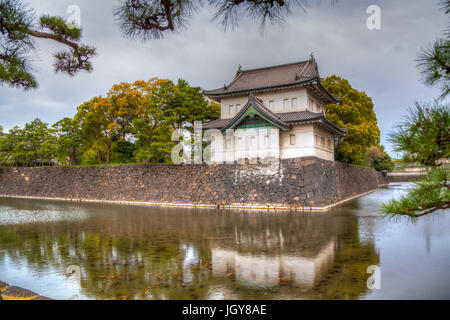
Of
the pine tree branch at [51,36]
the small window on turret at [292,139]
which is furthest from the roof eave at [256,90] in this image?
the pine tree branch at [51,36]

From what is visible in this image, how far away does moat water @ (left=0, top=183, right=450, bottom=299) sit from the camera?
3.95 meters

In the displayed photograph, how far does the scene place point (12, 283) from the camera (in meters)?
4.34

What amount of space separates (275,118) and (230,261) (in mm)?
10555

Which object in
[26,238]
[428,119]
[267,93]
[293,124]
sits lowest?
[26,238]

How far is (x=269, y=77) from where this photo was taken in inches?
728

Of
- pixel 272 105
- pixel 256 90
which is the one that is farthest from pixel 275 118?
pixel 256 90

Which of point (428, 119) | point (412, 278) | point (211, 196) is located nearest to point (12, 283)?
point (428, 119)

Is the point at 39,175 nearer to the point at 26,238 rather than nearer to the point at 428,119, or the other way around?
the point at 26,238

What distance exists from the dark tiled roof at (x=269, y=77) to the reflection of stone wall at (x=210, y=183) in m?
4.82

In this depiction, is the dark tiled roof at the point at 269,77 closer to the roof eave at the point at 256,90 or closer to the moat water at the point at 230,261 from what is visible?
the roof eave at the point at 256,90

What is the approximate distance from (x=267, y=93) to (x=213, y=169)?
5555 millimetres

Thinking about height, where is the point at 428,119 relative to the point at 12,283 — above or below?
above

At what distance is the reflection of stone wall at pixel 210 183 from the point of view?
14.7m

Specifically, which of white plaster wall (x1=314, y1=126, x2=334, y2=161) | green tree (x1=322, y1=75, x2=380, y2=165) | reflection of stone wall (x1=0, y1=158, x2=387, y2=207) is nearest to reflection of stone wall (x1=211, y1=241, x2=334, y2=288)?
reflection of stone wall (x1=0, y1=158, x2=387, y2=207)
